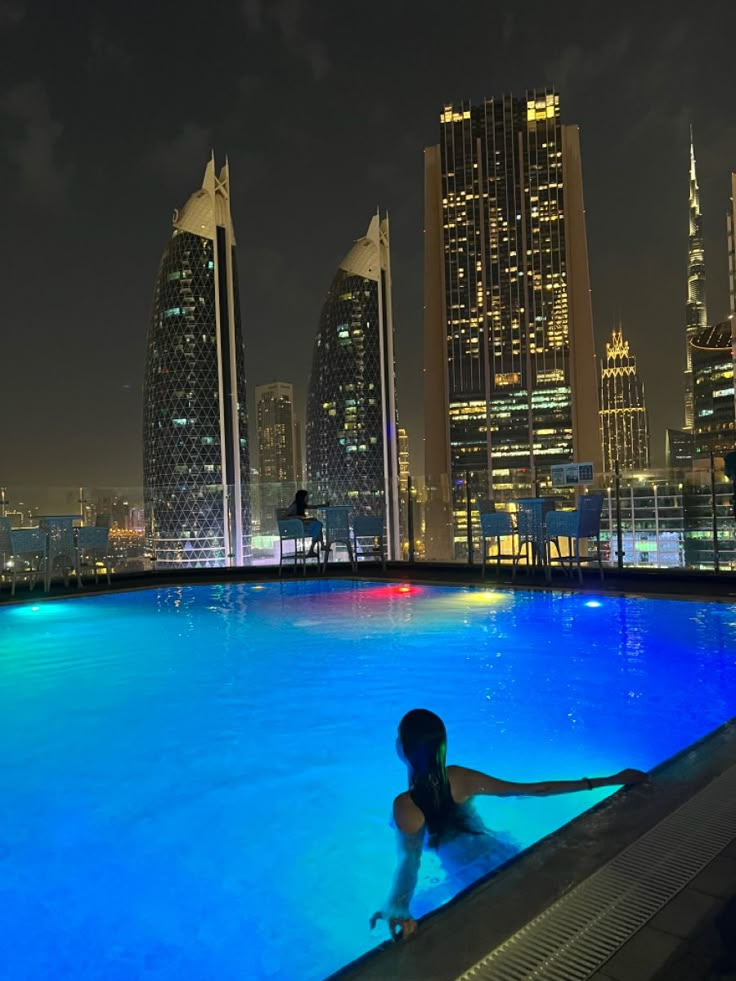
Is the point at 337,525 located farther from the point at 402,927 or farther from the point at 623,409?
the point at 623,409

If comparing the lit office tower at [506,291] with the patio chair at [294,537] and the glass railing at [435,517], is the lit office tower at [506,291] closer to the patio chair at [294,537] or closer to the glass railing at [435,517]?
the glass railing at [435,517]

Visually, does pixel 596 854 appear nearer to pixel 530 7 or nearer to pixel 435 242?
pixel 530 7

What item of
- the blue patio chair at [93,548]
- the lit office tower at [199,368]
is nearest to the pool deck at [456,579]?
the blue patio chair at [93,548]

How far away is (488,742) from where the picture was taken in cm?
328

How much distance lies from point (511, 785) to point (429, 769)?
0.50 metres

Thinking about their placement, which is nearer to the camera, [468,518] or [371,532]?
[371,532]

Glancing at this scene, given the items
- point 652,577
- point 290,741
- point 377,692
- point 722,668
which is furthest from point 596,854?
point 652,577

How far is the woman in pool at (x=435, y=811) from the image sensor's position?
6.27 feet

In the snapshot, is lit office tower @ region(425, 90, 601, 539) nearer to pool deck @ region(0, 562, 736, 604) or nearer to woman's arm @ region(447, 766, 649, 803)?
pool deck @ region(0, 562, 736, 604)

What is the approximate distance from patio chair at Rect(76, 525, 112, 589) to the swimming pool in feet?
10.4

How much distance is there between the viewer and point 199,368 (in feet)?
187

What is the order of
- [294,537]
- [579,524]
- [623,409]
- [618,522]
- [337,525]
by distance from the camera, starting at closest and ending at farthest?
1. [579,524]
2. [618,522]
3. [294,537]
4. [337,525]
5. [623,409]

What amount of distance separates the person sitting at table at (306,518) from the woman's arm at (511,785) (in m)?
8.27

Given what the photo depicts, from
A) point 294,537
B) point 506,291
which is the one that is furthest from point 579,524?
point 506,291
